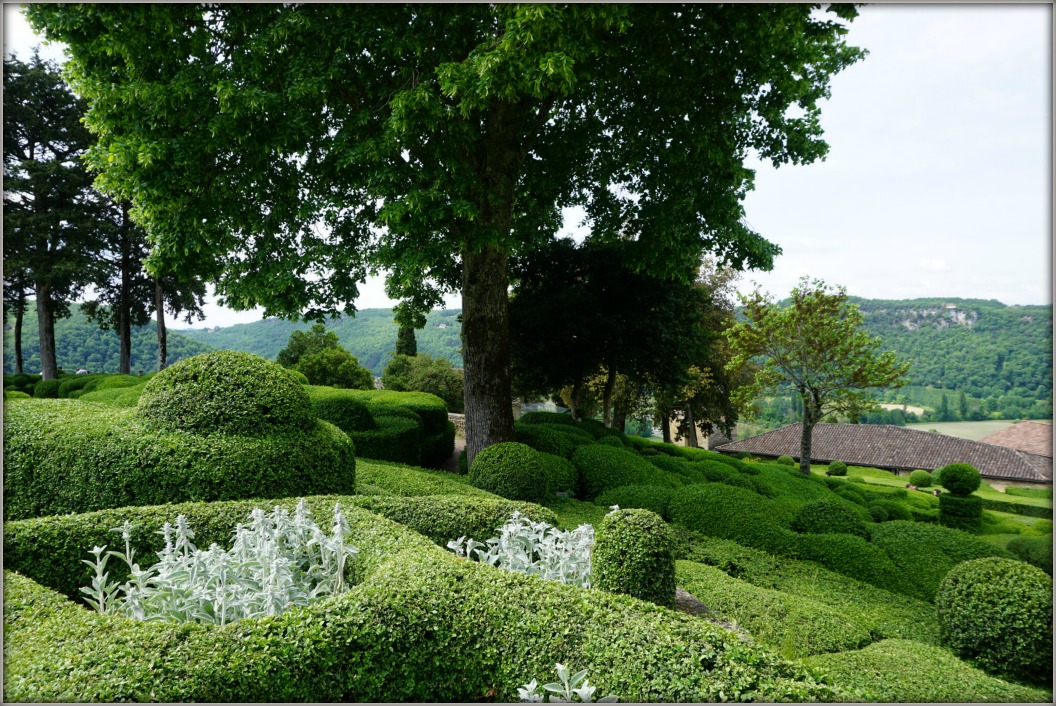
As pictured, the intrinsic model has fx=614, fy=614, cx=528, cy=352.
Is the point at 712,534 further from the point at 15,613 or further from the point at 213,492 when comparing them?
the point at 15,613

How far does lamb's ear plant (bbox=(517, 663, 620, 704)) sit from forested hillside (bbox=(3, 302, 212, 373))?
26795 millimetres

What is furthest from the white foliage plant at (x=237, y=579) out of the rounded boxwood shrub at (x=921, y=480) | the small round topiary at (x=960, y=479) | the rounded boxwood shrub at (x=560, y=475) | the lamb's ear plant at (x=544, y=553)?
the rounded boxwood shrub at (x=921, y=480)

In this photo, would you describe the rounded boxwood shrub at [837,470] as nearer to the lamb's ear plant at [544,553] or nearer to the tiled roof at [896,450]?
the tiled roof at [896,450]

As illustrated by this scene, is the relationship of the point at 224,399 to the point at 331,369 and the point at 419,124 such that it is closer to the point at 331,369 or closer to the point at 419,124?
the point at 419,124

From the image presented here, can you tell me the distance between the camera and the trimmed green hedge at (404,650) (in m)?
2.78

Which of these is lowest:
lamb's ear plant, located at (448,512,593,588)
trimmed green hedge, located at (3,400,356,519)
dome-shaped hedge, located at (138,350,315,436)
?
lamb's ear plant, located at (448,512,593,588)

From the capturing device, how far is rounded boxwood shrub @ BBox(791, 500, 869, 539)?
8102 millimetres

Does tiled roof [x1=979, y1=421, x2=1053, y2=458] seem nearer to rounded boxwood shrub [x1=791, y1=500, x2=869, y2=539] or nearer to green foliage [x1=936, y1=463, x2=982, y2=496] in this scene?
green foliage [x1=936, y1=463, x2=982, y2=496]

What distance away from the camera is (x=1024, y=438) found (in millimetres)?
22953

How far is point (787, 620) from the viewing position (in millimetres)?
5148

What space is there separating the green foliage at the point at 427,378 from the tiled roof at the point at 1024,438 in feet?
69.2

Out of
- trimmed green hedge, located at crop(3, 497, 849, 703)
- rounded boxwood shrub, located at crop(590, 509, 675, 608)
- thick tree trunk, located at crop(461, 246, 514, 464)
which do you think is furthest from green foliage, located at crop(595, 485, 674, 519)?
trimmed green hedge, located at crop(3, 497, 849, 703)

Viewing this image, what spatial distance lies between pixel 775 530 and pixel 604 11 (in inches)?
263

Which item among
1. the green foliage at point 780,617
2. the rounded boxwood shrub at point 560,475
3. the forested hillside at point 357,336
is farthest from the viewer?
the forested hillside at point 357,336
